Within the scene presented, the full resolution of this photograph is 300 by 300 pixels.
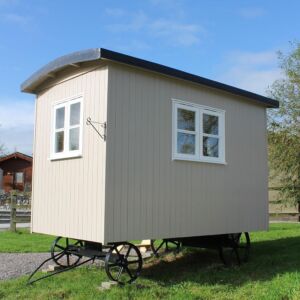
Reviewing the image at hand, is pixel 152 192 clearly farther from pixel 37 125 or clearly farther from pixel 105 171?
pixel 37 125

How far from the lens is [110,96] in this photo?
750 cm

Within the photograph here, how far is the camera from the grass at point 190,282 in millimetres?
6882

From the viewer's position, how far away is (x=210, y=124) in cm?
918

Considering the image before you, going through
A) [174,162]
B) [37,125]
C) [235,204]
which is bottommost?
[235,204]

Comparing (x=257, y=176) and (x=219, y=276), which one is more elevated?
(x=257, y=176)

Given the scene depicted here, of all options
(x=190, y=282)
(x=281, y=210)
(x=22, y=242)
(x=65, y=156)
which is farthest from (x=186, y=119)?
(x=281, y=210)

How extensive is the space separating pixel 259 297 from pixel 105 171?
2900 mm

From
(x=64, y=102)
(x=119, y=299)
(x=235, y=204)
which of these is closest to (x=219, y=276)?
(x=235, y=204)

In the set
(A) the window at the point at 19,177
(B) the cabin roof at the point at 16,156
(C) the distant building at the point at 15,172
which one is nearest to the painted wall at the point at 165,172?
(B) the cabin roof at the point at 16,156

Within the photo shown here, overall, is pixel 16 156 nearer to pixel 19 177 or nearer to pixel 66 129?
pixel 19 177

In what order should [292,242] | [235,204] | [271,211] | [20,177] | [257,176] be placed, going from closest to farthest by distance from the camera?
[235,204], [257,176], [292,242], [271,211], [20,177]

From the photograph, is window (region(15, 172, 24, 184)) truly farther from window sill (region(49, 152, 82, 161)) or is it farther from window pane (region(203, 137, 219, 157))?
window pane (region(203, 137, 219, 157))

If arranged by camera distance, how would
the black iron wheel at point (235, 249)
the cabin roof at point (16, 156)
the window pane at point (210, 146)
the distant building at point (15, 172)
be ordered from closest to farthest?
the window pane at point (210, 146) < the black iron wheel at point (235, 249) < the cabin roof at point (16, 156) < the distant building at point (15, 172)

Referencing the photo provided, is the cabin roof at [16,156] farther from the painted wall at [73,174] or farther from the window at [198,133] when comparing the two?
the window at [198,133]
